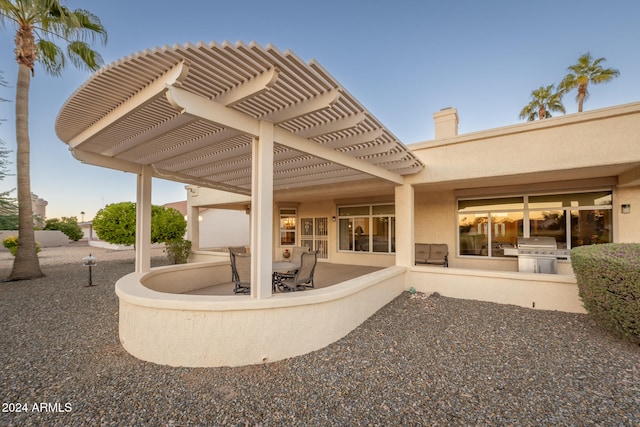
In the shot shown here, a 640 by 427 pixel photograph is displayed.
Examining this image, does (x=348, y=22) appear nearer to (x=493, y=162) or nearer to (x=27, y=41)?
(x=493, y=162)

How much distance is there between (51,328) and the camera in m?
4.82

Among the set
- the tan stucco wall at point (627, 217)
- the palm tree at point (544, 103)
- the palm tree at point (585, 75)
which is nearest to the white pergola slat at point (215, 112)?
the tan stucco wall at point (627, 217)

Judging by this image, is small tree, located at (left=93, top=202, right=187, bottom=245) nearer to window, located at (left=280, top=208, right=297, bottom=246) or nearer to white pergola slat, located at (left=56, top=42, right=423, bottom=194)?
window, located at (left=280, top=208, right=297, bottom=246)

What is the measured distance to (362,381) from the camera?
3.20 metres

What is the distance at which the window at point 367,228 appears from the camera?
1083 cm

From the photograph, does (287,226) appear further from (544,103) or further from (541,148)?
(544,103)

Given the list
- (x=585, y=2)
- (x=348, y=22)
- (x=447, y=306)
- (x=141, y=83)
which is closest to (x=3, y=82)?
(x=141, y=83)

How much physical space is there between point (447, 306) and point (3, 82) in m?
14.8

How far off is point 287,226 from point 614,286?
1117 centimetres

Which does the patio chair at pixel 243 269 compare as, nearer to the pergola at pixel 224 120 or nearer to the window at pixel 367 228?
the pergola at pixel 224 120

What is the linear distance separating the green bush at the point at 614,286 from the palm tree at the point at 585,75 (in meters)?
17.6

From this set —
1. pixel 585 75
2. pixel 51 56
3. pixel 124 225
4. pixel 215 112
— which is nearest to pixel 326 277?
pixel 215 112

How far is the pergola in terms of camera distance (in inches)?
110

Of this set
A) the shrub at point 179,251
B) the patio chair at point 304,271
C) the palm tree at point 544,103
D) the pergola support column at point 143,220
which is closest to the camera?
the patio chair at point 304,271
